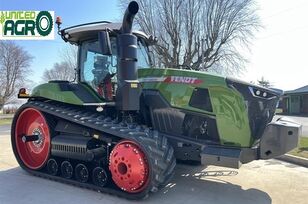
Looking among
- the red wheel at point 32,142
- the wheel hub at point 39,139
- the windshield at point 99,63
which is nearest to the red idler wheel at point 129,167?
the windshield at point 99,63

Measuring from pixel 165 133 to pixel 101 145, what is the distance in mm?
1100

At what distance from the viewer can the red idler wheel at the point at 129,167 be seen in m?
5.08

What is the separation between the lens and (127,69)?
5645 millimetres

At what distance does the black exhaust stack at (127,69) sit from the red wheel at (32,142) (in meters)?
1.86

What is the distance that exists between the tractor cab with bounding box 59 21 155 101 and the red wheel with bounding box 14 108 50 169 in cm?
118

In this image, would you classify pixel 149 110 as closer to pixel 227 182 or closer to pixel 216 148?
pixel 216 148

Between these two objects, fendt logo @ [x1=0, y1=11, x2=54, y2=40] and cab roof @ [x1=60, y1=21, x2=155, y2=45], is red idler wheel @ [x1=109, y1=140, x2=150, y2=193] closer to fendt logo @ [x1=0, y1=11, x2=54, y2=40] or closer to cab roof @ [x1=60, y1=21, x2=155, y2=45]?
cab roof @ [x1=60, y1=21, x2=155, y2=45]

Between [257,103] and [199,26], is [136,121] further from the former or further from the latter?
[199,26]

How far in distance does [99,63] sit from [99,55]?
0.14 m

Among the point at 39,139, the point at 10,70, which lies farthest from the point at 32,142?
the point at 10,70

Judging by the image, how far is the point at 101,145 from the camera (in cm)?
595

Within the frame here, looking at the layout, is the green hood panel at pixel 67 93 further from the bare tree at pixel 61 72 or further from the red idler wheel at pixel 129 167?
the bare tree at pixel 61 72

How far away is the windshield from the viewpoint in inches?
242

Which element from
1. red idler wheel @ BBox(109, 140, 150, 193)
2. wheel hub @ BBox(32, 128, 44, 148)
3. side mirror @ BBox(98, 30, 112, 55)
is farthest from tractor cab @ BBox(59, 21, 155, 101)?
wheel hub @ BBox(32, 128, 44, 148)
